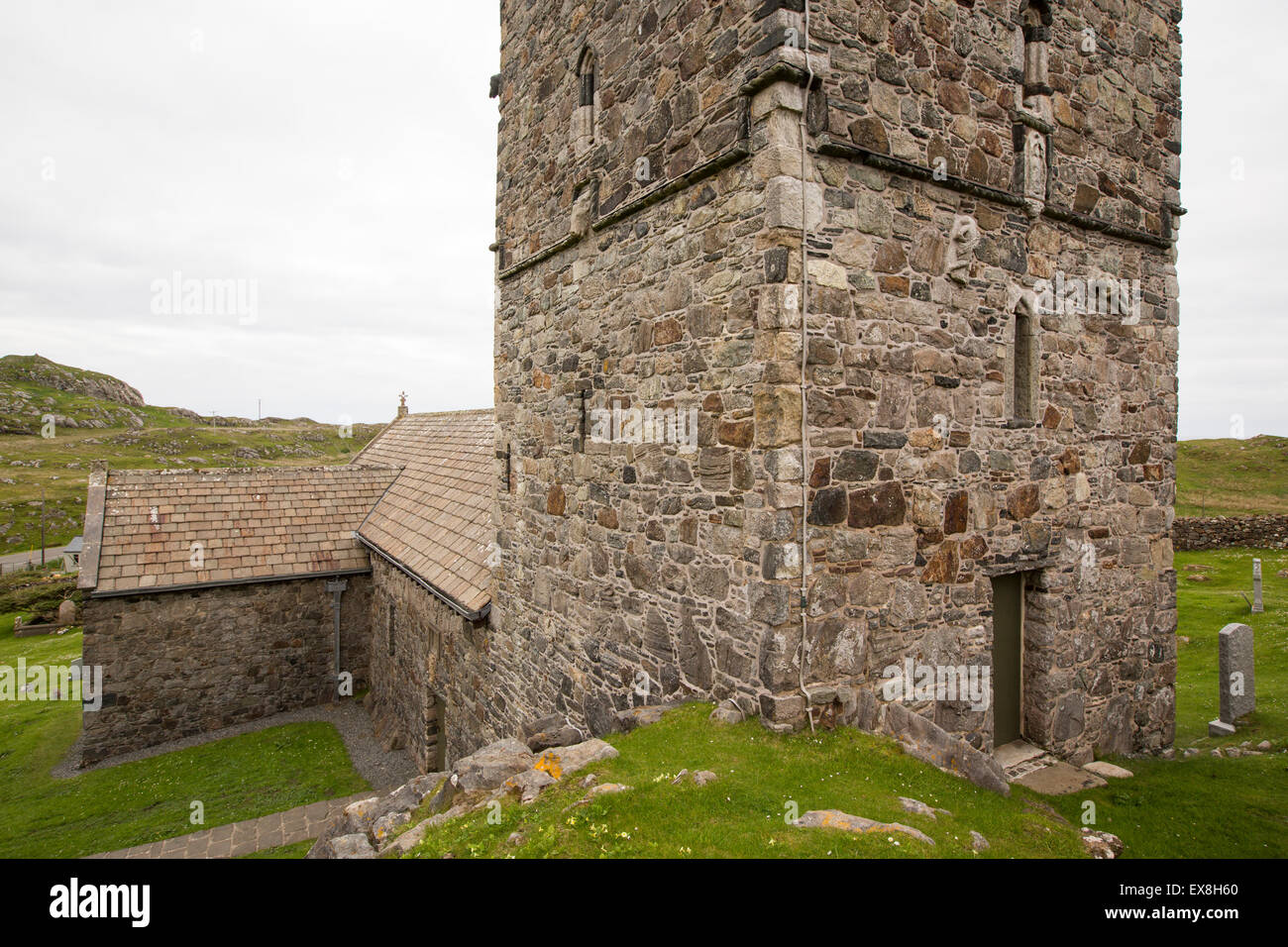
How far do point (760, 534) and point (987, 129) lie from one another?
454cm

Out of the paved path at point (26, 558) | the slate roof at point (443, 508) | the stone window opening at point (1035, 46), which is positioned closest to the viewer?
the stone window opening at point (1035, 46)

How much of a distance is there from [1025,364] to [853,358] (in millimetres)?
2578

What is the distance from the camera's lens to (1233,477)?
34844 mm

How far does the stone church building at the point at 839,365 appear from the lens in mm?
5617

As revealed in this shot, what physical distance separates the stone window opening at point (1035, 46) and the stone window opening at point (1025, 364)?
213 cm

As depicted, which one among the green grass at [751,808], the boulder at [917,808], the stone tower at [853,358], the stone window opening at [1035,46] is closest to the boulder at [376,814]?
the green grass at [751,808]

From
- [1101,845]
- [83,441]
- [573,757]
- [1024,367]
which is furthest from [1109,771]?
[83,441]

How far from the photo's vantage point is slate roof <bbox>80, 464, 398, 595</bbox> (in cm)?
1550

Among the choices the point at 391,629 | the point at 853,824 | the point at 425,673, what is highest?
the point at 853,824

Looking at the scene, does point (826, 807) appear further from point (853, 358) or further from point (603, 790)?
point (853, 358)

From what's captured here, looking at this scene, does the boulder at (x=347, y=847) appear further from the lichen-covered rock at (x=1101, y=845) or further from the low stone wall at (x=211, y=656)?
the low stone wall at (x=211, y=656)

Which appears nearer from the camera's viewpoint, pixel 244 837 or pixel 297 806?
pixel 244 837

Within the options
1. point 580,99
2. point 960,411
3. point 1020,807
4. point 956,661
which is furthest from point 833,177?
point 1020,807
